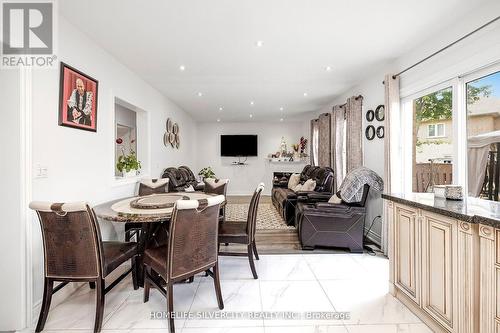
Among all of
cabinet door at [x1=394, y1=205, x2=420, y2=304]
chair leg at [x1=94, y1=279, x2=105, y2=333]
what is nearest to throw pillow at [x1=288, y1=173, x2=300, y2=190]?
cabinet door at [x1=394, y1=205, x2=420, y2=304]

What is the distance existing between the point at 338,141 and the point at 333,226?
263cm

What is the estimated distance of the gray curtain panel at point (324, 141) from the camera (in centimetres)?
614

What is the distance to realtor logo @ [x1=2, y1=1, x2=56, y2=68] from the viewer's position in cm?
192

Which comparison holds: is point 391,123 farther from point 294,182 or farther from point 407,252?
point 294,182

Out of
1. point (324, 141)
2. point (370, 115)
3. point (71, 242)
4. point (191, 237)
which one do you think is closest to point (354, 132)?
point (370, 115)

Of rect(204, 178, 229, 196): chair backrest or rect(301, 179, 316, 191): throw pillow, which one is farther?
rect(301, 179, 316, 191): throw pillow

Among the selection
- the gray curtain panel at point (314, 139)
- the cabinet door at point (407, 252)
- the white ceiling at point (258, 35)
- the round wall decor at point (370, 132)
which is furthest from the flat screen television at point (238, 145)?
the cabinet door at point (407, 252)

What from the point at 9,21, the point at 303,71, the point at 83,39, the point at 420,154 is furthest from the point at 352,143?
the point at 9,21

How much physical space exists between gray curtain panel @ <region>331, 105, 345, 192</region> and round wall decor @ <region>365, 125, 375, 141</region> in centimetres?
107

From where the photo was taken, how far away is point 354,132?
461 centimetres

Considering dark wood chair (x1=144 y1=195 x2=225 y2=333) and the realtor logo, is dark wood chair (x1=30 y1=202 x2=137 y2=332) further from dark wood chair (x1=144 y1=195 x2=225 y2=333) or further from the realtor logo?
the realtor logo

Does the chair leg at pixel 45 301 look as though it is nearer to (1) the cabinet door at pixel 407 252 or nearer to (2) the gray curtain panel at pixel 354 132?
(1) the cabinet door at pixel 407 252

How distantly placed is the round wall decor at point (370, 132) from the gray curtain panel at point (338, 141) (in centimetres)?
107

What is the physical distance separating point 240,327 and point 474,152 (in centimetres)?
283
